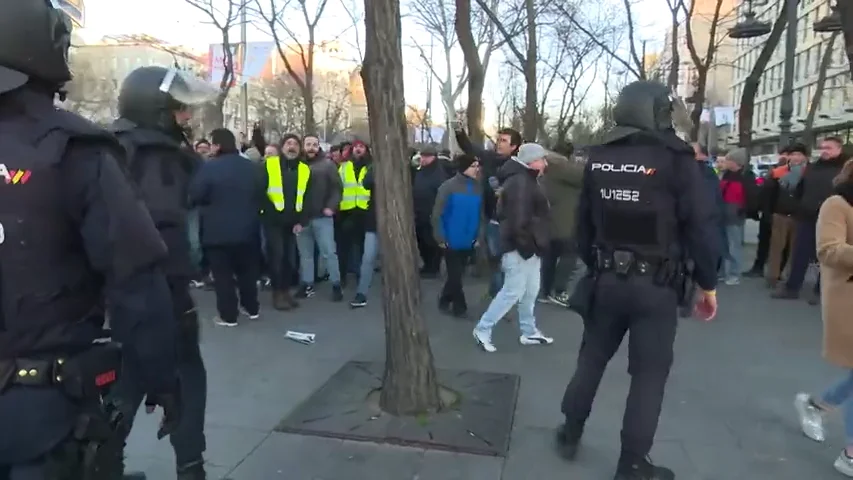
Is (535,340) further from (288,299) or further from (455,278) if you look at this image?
(288,299)

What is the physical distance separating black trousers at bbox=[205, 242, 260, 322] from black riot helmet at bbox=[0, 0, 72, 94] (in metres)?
5.27

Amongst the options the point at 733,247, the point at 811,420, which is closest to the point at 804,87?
the point at 733,247

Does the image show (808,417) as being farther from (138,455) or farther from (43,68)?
(43,68)

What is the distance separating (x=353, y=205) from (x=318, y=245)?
88 cm

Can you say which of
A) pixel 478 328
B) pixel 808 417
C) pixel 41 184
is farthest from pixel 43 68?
pixel 478 328

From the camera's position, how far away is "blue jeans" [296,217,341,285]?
8.87 metres

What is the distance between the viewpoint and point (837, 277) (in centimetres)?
416

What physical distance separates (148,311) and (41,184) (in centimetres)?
46

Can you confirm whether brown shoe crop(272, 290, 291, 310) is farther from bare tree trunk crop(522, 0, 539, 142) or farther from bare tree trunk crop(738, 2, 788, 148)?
bare tree trunk crop(738, 2, 788, 148)

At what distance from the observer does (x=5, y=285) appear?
2051mm

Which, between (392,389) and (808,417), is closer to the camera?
(808,417)

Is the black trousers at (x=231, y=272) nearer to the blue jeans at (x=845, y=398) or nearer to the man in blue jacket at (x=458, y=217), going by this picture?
the man in blue jacket at (x=458, y=217)

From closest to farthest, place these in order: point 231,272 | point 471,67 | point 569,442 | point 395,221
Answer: point 569,442, point 395,221, point 231,272, point 471,67

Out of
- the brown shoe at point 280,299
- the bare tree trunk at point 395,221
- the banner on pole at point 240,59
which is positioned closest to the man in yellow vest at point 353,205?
the brown shoe at point 280,299
